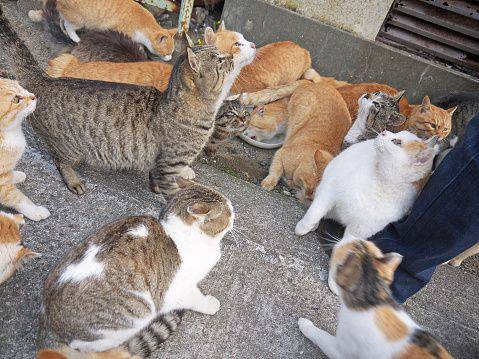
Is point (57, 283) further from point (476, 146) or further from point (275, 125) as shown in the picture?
point (275, 125)

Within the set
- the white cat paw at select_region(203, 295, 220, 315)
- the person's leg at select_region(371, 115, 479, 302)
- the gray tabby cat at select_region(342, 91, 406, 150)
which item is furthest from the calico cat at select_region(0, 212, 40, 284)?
the gray tabby cat at select_region(342, 91, 406, 150)

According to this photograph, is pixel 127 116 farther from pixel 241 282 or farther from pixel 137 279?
pixel 241 282

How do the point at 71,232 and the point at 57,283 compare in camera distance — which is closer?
the point at 57,283

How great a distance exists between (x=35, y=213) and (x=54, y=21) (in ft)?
9.83

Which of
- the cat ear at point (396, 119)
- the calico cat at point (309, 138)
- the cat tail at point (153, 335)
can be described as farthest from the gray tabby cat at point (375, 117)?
the cat tail at point (153, 335)

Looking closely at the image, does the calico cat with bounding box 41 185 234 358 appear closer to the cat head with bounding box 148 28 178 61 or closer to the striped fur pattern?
the striped fur pattern

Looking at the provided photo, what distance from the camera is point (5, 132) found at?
2.30 m

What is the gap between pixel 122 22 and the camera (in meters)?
4.76

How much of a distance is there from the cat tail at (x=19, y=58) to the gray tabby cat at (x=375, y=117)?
2.62 meters

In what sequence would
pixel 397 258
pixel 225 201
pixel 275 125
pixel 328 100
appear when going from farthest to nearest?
pixel 275 125 < pixel 328 100 < pixel 225 201 < pixel 397 258

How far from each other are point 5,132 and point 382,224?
8.15 ft

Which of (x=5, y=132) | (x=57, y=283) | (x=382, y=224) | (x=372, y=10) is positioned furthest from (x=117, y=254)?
(x=372, y=10)

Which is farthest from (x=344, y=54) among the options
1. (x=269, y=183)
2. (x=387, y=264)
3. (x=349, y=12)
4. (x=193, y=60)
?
(x=387, y=264)

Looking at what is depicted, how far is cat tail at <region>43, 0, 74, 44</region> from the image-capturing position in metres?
4.37
